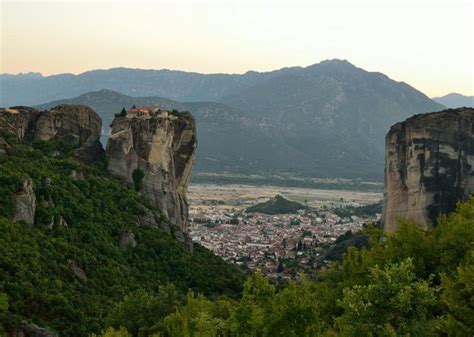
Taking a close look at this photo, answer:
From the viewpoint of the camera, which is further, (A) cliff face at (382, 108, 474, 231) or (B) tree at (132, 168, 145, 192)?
(A) cliff face at (382, 108, 474, 231)

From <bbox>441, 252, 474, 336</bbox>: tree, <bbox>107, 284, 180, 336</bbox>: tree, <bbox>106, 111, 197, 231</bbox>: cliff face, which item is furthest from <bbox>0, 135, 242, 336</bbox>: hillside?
<bbox>441, 252, 474, 336</bbox>: tree

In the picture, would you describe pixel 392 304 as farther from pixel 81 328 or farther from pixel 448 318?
pixel 81 328

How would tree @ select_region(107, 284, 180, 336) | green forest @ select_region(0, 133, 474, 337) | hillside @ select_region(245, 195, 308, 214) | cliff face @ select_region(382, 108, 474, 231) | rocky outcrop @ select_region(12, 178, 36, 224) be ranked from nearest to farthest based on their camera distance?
green forest @ select_region(0, 133, 474, 337)
tree @ select_region(107, 284, 180, 336)
rocky outcrop @ select_region(12, 178, 36, 224)
cliff face @ select_region(382, 108, 474, 231)
hillside @ select_region(245, 195, 308, 214)

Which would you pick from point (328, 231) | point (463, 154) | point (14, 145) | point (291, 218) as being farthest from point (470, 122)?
point (291, 218)

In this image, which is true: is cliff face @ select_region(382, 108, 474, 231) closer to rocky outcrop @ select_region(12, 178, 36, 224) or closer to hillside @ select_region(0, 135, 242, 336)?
hillside @ select_region(0, 135, 242, 336)

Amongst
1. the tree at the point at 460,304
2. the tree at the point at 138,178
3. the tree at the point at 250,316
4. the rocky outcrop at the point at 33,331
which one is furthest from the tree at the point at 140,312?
the tree at the point at 138,178

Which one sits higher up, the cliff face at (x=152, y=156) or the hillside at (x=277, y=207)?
the cliff face at (x=152, y=156)

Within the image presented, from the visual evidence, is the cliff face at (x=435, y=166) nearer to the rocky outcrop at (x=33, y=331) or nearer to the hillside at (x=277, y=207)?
the rocky outcrop at (x=33, y=331)
